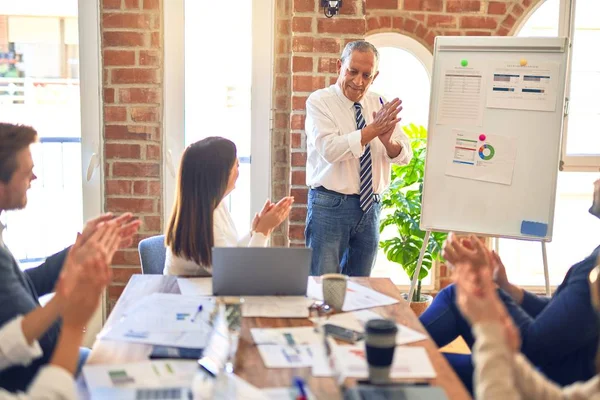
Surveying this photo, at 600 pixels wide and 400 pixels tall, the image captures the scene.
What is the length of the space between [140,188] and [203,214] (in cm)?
131

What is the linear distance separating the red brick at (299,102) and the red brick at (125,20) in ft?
2.73

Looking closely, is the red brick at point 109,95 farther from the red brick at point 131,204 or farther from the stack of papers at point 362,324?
the stack of papers at point 362,324

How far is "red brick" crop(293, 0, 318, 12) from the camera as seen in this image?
3.45 meters

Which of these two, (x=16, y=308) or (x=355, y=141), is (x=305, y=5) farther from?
A: (x=16, y=308)

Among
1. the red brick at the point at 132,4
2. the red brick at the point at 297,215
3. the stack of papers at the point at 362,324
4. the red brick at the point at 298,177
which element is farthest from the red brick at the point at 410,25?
the stack of papers at the point at 362,324

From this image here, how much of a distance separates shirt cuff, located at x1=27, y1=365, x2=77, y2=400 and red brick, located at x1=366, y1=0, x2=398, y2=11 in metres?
3.17

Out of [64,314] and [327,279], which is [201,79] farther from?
[64,314]

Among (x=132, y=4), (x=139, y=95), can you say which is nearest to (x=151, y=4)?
(x=132, y=4)

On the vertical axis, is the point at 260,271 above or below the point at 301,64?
below

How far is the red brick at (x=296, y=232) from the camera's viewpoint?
3.63m

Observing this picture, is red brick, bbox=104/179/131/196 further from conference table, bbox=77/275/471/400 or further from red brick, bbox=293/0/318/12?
conference table, bbox=77/275/471/400

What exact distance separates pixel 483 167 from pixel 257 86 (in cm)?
123

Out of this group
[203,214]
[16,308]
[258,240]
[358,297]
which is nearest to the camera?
[16,308]

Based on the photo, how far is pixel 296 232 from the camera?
3.64 m
